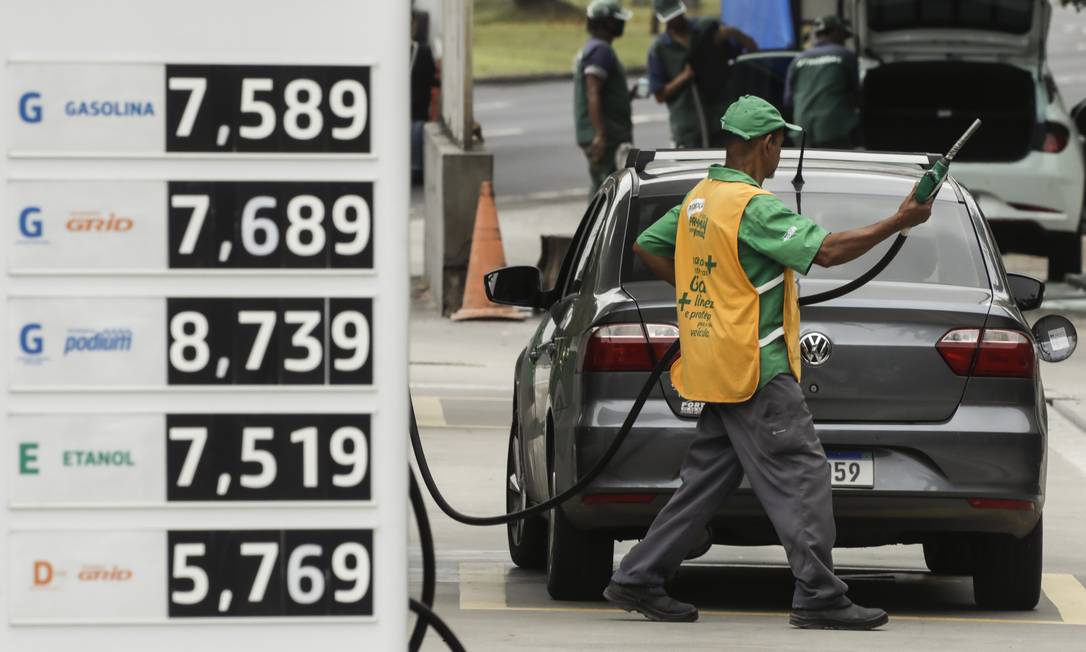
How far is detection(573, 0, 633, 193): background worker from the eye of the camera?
17.9 metres

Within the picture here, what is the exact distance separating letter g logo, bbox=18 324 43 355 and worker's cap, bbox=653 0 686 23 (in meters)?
14.9

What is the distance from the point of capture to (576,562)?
805cm

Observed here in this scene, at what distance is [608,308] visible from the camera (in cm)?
777

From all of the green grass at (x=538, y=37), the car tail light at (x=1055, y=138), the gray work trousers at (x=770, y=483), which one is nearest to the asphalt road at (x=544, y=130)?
the green grass at (x=538, y=37)

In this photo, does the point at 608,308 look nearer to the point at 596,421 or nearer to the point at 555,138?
the point at 596,421

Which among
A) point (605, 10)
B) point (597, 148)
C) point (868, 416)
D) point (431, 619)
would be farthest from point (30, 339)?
point (597, 148)

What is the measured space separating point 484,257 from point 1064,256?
5116 millimetres

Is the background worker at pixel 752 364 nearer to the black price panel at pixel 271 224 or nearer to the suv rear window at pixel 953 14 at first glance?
the black price panel at pixel 271 224

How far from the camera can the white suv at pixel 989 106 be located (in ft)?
59.1

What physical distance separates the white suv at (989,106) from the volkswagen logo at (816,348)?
10474 millimetres

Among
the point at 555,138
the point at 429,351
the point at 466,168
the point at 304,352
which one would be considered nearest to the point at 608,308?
the point at 304,352

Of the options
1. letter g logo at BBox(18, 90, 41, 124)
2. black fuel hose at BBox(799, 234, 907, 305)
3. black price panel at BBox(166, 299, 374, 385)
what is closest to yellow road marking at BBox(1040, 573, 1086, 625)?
black fuel hose at BBox(799, 234, 907, 305)

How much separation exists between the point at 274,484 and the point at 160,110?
68 cm

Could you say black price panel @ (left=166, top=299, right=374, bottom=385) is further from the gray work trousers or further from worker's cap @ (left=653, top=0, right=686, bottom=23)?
worker's cap @ (left=653, top=0, right=686, bottom=23)
